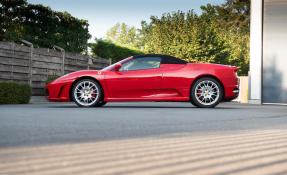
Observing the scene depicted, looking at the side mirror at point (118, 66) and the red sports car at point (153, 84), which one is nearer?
the red sports car at point (153, 84)

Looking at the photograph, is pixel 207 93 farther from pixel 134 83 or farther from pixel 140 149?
pixel 140 149

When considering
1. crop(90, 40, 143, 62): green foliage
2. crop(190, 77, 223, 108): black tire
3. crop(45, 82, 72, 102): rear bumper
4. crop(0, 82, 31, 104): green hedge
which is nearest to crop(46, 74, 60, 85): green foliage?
crop(0, 82, 31, 104): green hedge

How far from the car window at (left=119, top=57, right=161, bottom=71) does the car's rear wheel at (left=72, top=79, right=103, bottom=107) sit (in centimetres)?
76

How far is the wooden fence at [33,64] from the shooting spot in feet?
38.3

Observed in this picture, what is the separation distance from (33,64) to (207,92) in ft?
21.7

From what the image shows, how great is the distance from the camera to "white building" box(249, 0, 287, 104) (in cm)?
1299

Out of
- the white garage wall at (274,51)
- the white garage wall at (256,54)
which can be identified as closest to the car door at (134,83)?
the white garage wall at (256,54)

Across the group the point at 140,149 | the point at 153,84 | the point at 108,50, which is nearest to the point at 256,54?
the point at 153,84

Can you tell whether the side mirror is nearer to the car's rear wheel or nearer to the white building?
the car's rear wheel

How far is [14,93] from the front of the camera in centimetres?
1069

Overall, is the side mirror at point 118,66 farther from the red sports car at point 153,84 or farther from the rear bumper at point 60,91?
the rear bumper at point 60,91

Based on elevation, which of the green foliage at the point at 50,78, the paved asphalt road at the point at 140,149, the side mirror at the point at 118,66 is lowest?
the paved asphalt road at the point at 140,149

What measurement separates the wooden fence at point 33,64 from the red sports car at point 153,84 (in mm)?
3479

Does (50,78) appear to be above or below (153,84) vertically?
above
